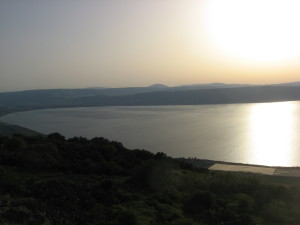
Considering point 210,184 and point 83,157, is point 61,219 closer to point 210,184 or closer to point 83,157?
point 210,184

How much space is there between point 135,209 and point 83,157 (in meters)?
7.76

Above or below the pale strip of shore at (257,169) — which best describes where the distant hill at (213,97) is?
above

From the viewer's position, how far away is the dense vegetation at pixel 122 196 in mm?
8156

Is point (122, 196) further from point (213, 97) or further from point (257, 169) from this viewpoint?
point (213, 97)

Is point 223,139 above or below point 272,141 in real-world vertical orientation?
above

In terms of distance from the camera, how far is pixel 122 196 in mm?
10570

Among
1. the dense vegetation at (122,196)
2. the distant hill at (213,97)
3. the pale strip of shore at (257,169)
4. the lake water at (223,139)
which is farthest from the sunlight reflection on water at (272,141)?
the distant hill at (213,97)

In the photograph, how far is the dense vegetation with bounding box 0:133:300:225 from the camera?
26.8 ft

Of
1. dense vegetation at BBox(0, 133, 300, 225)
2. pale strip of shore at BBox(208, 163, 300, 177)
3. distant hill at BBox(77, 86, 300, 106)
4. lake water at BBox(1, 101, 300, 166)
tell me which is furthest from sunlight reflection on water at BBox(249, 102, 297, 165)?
distant hill at BBox(77, 86, 300, 106)

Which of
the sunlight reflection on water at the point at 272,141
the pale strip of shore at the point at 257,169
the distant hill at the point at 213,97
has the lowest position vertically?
the sunlight reflection on water at the point at 272,141

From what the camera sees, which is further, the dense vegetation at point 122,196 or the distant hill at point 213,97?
the distant hill at point 213,97

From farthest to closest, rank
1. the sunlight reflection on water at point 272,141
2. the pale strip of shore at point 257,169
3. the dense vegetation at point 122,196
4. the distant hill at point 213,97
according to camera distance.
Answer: the distant hill at point 213,97
the sunlight reflection on water at point 272,141
the pale strip of shore at point 257,169
the dense vegetation at point 122,196

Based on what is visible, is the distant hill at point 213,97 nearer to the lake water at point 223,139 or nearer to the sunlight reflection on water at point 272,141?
the sunlight reflection on water at point 272,141

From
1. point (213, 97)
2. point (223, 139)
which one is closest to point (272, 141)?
point (223, 139)
